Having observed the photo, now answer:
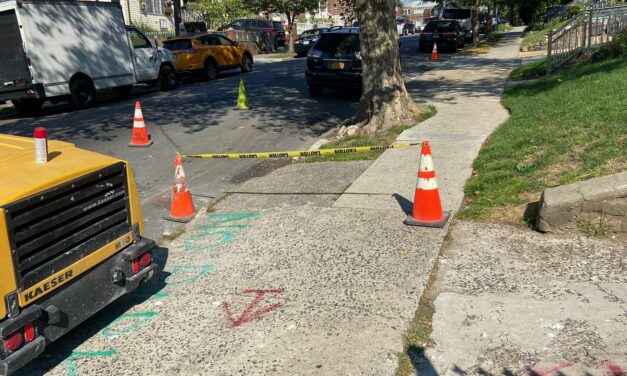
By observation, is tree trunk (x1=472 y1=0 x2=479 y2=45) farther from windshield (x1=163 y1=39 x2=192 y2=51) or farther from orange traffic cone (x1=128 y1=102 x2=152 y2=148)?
orange traffic cone (x1=128 y1=102 x2=152 y2=148)

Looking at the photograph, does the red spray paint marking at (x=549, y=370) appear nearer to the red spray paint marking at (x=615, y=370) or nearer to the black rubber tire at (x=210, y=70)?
the red spray paint marking at (x=615, y=370)

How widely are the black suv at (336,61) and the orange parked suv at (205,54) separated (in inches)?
264

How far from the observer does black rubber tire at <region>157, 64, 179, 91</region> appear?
1798cm

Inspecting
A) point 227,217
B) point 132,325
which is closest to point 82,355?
point 132,325

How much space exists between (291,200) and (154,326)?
9.49ft

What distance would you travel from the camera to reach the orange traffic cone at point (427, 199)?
545 centimetres

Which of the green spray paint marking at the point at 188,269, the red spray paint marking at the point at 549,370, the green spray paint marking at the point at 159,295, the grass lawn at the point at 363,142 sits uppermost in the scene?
the grass lawn at the point at 363,142

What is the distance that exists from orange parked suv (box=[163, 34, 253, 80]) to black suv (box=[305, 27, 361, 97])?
670 centimetres

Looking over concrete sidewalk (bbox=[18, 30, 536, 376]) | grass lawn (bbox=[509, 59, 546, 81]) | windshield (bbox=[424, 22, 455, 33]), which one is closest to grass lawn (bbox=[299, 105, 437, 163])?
concrete sidewalk (bbox=[18, 30, 536, 376])

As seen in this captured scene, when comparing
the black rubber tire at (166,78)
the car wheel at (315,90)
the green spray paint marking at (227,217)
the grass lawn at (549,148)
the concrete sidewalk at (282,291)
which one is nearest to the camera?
the concrete sidewalk at (282,291)

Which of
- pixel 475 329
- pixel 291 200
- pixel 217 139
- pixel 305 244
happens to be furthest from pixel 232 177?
pixel 475 329

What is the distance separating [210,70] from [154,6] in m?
22.3

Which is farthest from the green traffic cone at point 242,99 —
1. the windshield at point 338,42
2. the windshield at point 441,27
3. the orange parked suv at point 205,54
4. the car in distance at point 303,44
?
the car in distance at point 303,44

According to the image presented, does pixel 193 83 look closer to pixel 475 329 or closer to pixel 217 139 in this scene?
pixel 217 139
